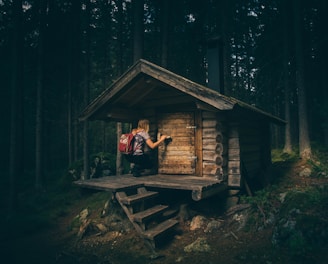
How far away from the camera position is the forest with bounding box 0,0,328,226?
13734mm

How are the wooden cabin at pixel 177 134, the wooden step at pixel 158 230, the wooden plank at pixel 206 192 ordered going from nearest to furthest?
the wooden step at pixel 158 230 < the wooden plank at pixel 206 192 < the wooden cabin at pixel 177 134

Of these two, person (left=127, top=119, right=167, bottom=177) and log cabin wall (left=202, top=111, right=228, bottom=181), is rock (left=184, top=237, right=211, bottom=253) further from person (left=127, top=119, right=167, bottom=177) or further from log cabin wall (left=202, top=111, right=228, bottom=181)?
person (left=127, top=119, right=167, bottom=177)

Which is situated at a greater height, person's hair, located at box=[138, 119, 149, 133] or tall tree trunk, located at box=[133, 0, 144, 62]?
tall tree trunk, located at box=[133, 0, 144, 62]

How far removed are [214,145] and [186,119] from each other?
1356 millimetres

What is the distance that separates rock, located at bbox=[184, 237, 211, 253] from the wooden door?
2.39 m

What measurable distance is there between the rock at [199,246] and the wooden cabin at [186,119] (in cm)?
185

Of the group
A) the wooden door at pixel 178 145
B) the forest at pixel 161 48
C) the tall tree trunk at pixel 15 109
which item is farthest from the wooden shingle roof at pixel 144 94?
A: the tall tree trunk at pixel 15 109

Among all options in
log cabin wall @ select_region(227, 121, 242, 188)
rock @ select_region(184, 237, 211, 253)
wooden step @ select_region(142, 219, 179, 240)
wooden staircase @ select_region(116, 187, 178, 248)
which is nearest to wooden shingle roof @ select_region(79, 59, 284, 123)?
log cabin wall @ select_region(227, 121, 242, 188)

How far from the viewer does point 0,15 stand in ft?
50.4

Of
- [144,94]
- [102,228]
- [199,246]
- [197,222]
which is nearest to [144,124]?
[144,94]

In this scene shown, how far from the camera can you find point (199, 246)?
20.4 feet

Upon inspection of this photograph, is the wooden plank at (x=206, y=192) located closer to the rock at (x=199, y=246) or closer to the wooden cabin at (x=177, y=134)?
the wooden cabin at (x=177, y=134)

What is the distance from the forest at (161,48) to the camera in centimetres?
1373

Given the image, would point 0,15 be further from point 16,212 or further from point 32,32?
point 16,212
